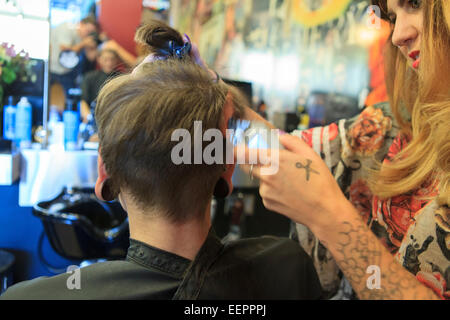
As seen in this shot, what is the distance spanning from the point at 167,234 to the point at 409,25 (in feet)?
2.64

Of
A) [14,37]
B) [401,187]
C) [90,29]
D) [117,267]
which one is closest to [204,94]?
[117,267]

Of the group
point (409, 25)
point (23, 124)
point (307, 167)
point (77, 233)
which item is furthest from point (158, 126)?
point (23, 124)

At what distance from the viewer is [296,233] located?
127 centimetres

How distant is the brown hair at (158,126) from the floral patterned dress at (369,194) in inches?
20.9

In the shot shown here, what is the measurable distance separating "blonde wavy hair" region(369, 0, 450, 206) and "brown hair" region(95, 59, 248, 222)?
0.53 meters

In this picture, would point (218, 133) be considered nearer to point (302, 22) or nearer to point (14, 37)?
point (14, 37)

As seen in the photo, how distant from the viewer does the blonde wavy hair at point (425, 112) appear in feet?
2.87

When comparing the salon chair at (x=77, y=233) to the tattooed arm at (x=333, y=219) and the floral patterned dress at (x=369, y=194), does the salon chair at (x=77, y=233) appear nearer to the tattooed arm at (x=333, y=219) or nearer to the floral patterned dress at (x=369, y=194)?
the floral patterned dress at (x=369, y=194)

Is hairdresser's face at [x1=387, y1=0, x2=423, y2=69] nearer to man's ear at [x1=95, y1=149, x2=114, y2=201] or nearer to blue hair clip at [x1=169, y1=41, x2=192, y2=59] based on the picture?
blue hair clip at [x1=169, y1=41, x2=192, y2=59]

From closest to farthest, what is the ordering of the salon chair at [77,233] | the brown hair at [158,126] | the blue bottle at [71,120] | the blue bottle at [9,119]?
the brown hair at [158,126] < the salon chair at [77,233] < the blue bottle at [9,119] < the blue bottle at [71,120]

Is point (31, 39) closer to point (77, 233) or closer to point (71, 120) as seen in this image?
point (71, 120)

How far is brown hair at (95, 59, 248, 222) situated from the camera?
0.75 metres

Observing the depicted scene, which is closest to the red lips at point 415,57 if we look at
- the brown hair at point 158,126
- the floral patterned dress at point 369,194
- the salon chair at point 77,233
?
the floral patterned dress at point 369,194

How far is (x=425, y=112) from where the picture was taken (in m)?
1.00
